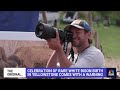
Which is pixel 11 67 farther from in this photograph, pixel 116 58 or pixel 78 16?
pixel 116 58

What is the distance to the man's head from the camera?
2.08 metres

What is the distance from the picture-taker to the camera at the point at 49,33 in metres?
2.04

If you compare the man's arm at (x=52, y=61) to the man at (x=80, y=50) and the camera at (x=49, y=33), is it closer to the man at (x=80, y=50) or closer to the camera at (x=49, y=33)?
the man at (x=80, y=50)

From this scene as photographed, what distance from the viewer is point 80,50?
206cm

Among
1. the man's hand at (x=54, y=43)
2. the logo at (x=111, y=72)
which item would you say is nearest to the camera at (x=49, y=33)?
the man's hand at (x=54, y=43)

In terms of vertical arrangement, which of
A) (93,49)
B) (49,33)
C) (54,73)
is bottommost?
(54,73)

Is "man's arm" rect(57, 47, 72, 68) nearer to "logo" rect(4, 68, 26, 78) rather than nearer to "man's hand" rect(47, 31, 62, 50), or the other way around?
"man's hand" rect(47, 31, 62, 50)

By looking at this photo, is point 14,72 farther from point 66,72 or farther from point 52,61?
point 66,72

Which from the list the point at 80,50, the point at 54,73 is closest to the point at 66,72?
the point at 54,73

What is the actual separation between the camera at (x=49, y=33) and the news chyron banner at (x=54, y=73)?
0.28m

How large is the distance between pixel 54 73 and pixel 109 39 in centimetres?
56

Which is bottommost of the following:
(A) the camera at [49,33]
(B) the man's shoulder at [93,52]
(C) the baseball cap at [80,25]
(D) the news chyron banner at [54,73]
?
(D) the news chyron banner at [54,73]
